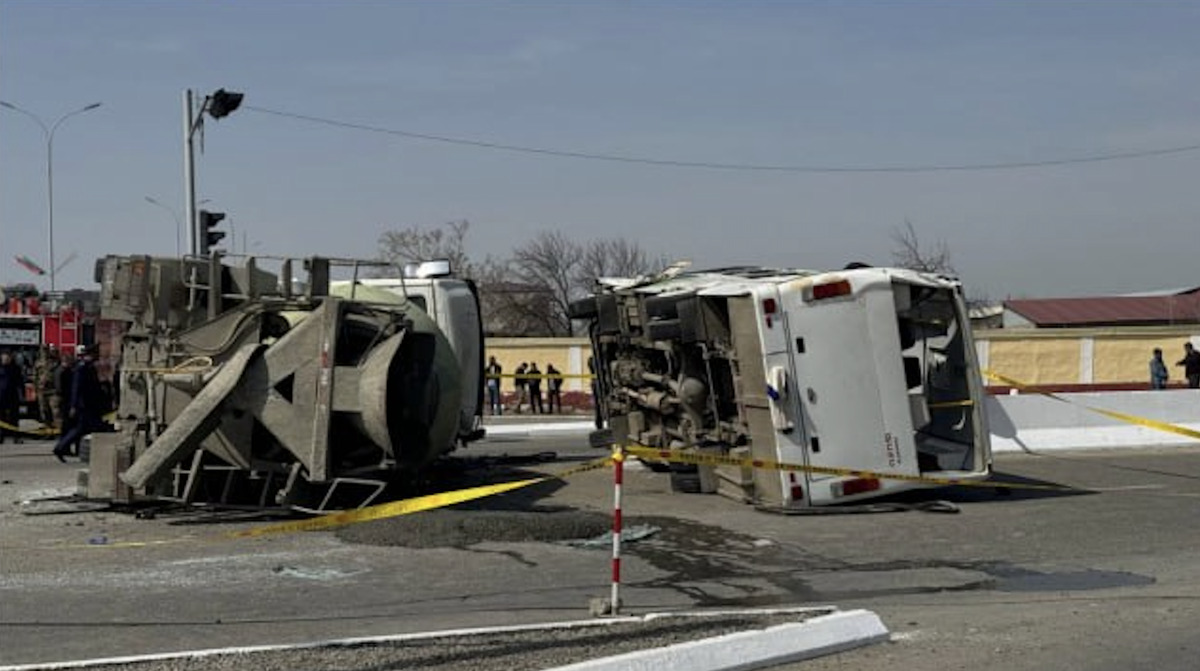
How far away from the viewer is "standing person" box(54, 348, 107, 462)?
17047 mm

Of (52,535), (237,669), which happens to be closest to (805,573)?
(237,669)

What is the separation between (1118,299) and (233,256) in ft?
211

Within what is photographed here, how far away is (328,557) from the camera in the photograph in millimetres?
10211

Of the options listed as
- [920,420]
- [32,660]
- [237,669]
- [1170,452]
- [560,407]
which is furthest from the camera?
[560,407]

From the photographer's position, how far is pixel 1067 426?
1928 centimetres

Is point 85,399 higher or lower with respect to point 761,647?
higher

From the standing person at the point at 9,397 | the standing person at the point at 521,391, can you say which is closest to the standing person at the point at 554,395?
the standing person at the point at 521,391

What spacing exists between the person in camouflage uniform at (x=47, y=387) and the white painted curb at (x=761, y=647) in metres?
18.2

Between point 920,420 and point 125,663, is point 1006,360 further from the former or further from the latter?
point 125,663

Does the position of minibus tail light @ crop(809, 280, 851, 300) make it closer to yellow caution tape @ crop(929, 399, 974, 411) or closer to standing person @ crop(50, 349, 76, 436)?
yellow caution tape @ crop(929, 399, 974, 411)

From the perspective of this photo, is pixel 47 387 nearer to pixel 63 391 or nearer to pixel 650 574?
pixel 63 391

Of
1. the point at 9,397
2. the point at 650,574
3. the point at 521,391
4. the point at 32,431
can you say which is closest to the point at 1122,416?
the point at 650,574

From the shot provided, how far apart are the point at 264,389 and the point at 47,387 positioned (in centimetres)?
1368

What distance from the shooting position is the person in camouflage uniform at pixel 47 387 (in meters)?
23.2
